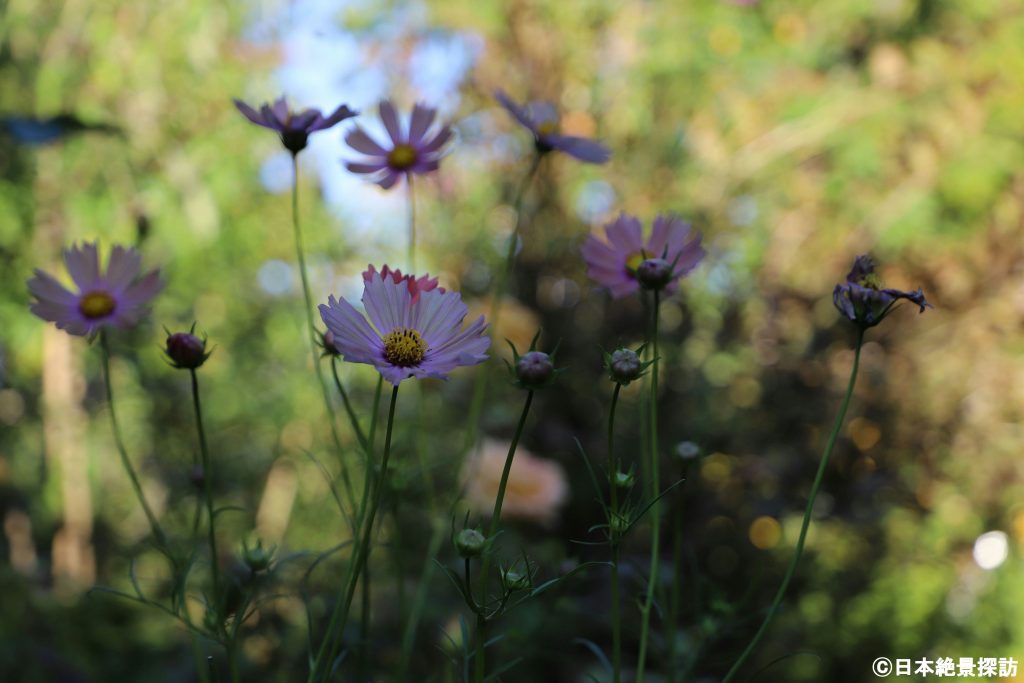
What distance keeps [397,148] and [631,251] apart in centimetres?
16

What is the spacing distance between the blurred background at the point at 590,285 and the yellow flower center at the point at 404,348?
68 centimetres

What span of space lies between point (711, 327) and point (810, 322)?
157 mm

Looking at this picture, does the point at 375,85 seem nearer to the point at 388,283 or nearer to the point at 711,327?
the point at 711,327

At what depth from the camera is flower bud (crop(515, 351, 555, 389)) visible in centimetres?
37

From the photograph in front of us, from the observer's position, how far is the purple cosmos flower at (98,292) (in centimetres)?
49

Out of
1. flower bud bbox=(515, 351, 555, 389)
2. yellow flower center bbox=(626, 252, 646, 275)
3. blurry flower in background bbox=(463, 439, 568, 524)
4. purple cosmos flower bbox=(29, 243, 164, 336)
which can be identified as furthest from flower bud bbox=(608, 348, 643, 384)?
blurry flower in background bbox=(463, 439, 568, 524)

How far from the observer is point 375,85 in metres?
2.04

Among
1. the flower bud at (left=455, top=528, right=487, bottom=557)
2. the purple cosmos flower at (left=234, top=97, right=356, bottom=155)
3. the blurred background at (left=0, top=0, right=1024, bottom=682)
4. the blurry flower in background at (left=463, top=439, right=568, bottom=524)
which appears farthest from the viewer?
the blurred background at (left=0, top=0, right=1024, bottom=682)

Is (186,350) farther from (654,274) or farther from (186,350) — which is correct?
(654,274)

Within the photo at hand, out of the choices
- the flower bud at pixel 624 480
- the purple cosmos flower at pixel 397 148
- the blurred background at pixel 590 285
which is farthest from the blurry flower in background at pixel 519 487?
the flower bud at pixel 624 480

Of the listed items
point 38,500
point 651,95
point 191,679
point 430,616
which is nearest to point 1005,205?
point 651,95

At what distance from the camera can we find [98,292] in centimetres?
52

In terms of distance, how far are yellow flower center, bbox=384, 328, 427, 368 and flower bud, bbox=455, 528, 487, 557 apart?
76 mm

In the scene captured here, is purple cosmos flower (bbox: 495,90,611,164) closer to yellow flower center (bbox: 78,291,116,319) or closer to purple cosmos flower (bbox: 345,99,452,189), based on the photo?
purple cosmos flower (bbox: 345,99,452,189)
